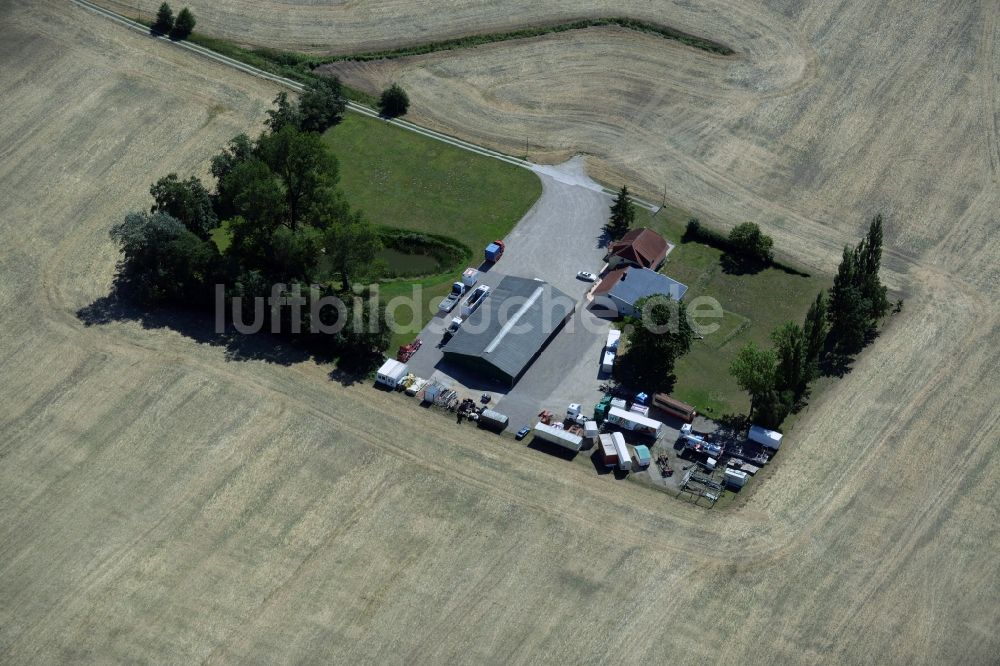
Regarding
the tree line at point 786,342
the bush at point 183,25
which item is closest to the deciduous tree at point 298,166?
the tree line at point 786,342

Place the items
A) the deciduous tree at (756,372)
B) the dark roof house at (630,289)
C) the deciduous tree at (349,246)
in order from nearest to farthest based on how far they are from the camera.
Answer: the deciduous tree at (756,372), the deciduous tree at (349,246), the dark roof house at (630,289)

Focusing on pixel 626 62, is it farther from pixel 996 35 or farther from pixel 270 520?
pixel 270 520

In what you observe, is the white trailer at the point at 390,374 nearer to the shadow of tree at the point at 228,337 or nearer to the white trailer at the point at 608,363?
the shadow of tree at the point at 228,337

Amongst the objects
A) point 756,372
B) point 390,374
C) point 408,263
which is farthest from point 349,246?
point 756,372

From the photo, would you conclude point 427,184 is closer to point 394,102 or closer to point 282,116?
point 394,102

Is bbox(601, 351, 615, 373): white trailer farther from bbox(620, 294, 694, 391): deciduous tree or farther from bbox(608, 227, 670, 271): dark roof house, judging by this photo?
bbox(608, 227, 670, 271): dark roof house

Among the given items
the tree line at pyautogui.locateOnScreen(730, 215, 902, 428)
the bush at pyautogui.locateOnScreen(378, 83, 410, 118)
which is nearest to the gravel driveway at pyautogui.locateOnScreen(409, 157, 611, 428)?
the tree line at pyautogui.locateOnScreen(730, 215, 902, 428)
